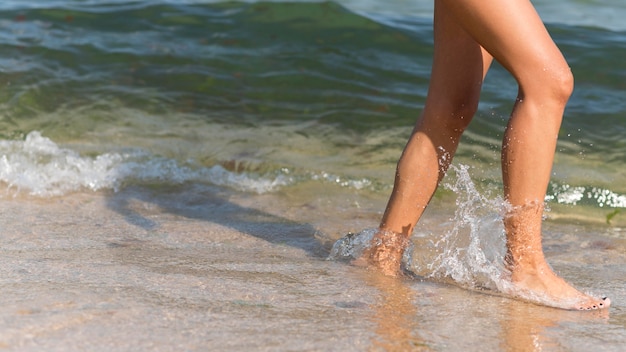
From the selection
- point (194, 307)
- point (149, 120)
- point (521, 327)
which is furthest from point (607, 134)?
point (194, 307)

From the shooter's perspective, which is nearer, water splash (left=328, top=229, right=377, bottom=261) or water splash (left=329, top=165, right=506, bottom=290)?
water splash (left=329, top=165, right=506, bottom=290)

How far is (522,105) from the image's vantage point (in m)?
2.51

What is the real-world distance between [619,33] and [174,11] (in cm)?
335

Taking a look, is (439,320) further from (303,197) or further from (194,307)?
(303,197)

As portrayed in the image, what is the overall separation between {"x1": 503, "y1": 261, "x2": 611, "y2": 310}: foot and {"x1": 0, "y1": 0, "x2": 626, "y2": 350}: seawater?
88 mm

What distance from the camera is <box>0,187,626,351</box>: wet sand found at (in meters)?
2.10

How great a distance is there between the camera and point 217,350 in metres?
2.02

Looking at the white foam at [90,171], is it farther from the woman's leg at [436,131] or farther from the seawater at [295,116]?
the woman's leg at [436,131]

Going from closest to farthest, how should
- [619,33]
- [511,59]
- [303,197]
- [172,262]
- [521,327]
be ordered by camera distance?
1. [521,327]
2. [511,59]
3. [172,262]
4. [303,197]
5. [619,33]

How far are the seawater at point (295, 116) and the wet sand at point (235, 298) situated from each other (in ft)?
0.39

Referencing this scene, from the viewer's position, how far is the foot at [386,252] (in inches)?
114

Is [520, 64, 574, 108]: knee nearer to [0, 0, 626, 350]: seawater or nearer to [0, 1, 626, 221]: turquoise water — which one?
[0, 0, 626, 350]: seawater

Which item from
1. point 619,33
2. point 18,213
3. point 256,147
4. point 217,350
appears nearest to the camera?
point 217,350

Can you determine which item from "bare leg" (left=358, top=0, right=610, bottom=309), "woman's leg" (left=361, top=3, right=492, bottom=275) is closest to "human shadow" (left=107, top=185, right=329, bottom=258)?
"woman's leg" (left=361, top=3, right=492, bottom=275)
